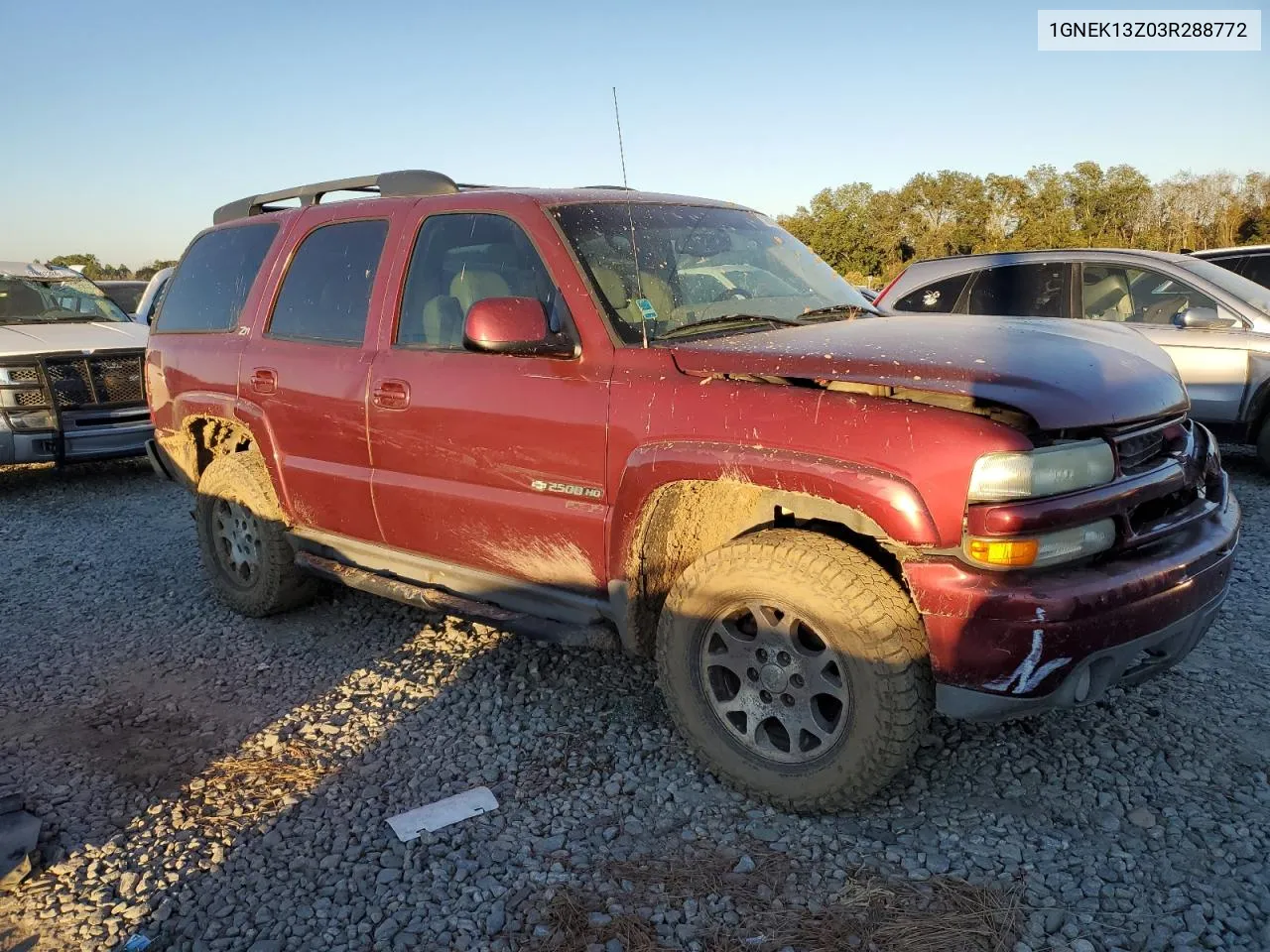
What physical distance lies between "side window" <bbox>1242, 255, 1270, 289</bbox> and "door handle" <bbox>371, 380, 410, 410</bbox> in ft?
25.5

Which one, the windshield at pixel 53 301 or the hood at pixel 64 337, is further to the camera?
the windshield at pixel 53 301

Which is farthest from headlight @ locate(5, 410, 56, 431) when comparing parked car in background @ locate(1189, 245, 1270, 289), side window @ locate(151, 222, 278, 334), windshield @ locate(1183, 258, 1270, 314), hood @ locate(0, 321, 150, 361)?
parked car in background @ locate(1189, 245, 1270, 289)

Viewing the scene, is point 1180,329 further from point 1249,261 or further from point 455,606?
point 455,606

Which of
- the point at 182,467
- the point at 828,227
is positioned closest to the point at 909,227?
the point at 828,227

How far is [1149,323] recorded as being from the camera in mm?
7031

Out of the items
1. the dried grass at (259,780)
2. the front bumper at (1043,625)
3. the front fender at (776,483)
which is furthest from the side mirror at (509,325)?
the dried grass at (259,780)

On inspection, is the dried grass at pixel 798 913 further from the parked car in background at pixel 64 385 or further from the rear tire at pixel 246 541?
the parked car in background at pixel 64 385

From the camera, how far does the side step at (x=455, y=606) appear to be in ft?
11.1

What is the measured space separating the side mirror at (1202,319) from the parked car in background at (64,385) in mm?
8486

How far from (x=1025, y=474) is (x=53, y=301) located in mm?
9882

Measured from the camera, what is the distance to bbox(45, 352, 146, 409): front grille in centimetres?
802

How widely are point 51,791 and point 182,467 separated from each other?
7.60ft

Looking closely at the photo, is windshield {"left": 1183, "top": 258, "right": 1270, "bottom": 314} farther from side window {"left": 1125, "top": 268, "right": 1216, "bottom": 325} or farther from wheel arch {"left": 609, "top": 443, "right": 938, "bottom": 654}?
wheel arch {"left": 609, "top": 443, "right": 938, "bottom": 654}

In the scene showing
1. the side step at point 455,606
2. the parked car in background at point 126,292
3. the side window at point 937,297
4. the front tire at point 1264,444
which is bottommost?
the front tire at point 1264,444
